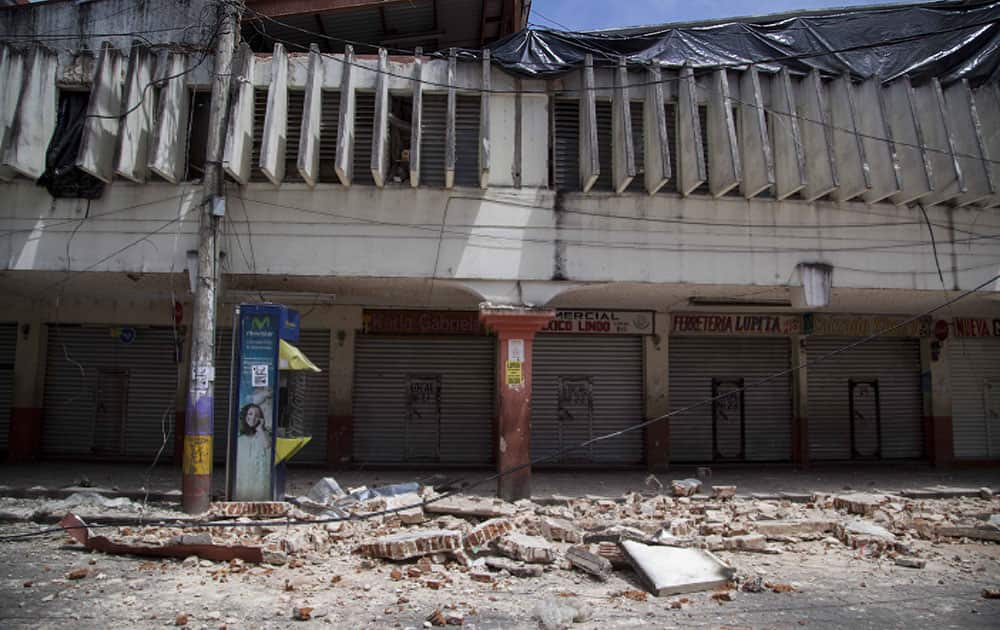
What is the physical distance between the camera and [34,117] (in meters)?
9.89

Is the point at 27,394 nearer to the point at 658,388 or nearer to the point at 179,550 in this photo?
the point at 179,550

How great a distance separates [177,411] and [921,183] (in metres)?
13.9

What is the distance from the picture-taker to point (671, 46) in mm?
10656

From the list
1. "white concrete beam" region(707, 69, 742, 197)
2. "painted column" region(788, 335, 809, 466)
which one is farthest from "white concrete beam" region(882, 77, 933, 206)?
"painted column" region(788, 335, 809, 466)

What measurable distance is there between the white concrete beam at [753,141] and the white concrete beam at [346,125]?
5880 mm

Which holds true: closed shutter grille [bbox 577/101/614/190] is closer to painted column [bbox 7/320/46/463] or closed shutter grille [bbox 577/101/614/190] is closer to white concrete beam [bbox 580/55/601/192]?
white concrete beam [bbox 580/55/601/192]

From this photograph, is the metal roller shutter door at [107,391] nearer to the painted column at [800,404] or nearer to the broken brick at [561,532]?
the broken brick at [561,532]

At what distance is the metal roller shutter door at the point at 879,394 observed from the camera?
14.7 meters

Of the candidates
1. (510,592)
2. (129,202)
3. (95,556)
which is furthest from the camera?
(129,202)

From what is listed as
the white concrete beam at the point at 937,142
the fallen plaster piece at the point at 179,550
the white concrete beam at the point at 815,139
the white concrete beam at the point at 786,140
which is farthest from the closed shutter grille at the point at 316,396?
the white concrete beam at the point at 937,142

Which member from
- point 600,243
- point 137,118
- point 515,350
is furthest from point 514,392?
point 137,118

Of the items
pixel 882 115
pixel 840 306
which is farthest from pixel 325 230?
pixel 840 306

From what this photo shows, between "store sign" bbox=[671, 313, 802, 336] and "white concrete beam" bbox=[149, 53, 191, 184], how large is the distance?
966cm

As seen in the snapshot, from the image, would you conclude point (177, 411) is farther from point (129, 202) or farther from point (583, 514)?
point (583, 514)
